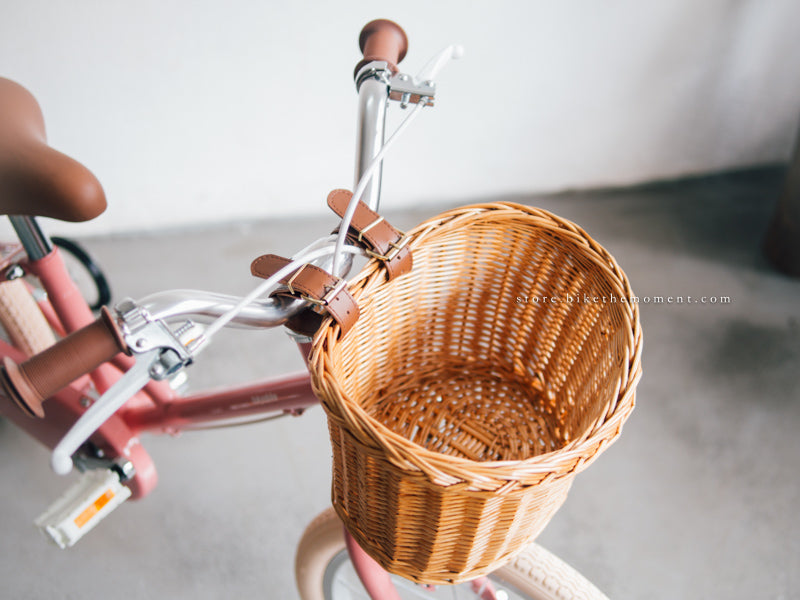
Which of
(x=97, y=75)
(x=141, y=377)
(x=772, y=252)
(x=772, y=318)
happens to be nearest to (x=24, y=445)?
(x=97, y=75)

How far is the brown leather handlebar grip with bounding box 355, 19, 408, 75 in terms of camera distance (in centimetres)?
67

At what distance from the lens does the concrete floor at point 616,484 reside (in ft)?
3.53

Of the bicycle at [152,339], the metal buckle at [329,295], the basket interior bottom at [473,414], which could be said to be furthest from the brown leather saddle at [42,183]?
the basket interior bottom at [473,414]

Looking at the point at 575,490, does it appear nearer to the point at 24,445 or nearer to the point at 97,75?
the point at 24,445

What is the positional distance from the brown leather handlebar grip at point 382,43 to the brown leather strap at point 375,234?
199 mm

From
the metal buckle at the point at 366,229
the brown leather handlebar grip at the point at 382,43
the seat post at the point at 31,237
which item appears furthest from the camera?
the seat post at the point at 31,237

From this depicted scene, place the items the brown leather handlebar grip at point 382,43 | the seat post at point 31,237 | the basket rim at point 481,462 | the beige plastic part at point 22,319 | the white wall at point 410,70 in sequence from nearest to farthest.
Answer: the basket rim at point 481,462 → the brown leather handlebar grip at point 382,43 → the seat post at point 31,237 → the beige plastic part at point 22,319 → the white wall at point 410,70

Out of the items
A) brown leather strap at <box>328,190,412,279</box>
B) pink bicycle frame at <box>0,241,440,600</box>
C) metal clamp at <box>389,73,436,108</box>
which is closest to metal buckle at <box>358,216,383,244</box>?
brown leather strap at <box>328,190,412,279</box>

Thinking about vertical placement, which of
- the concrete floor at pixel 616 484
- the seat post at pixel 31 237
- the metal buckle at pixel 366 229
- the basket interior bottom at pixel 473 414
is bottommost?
the concrete floor at pixel 616 484

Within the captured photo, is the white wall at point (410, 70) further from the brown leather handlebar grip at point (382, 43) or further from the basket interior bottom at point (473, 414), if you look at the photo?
the basket interior bottom at point (473, 414)

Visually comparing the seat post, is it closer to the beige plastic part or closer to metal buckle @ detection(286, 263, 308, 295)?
the beige plastic part

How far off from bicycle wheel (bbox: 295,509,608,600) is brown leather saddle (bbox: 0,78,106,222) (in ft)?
1.60

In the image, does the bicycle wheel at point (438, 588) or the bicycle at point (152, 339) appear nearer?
the bicycle at point (152, 339)

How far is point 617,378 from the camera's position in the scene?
1.68ft
